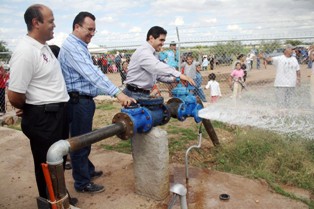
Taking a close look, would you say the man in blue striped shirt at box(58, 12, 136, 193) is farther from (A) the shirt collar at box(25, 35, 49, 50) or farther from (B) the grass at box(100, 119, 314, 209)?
(B) the grass at box(100, 119, 314, 209)

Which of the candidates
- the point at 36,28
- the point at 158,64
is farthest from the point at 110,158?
the point at 36,28

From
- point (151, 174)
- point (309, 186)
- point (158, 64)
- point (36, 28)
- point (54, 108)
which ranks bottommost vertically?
point (309, 186)

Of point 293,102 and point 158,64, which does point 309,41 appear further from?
point 158,64

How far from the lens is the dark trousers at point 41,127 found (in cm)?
251

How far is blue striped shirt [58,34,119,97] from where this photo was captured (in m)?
2.88

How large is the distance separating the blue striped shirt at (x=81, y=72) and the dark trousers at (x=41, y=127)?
0.43m

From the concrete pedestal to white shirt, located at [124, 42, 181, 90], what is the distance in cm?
77

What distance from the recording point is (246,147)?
4.76 metres

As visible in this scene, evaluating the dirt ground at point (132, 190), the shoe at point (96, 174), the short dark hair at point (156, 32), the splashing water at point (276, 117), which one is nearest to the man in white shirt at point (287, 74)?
the splashing water at point (276, 117)

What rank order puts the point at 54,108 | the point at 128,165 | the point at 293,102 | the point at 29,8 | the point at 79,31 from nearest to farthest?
the point at 29,8 → the point at 54,108 → the point at 79,31 → the point at 128,165 → the point at 293,102

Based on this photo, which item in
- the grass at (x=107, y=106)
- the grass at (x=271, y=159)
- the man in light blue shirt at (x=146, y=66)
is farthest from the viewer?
the grass at (x=107, y=106)

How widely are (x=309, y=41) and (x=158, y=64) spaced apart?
4.37 meters

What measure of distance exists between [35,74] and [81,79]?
0.72 metres

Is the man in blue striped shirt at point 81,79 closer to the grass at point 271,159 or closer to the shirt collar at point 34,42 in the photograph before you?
the shirt collar at point 34,42
